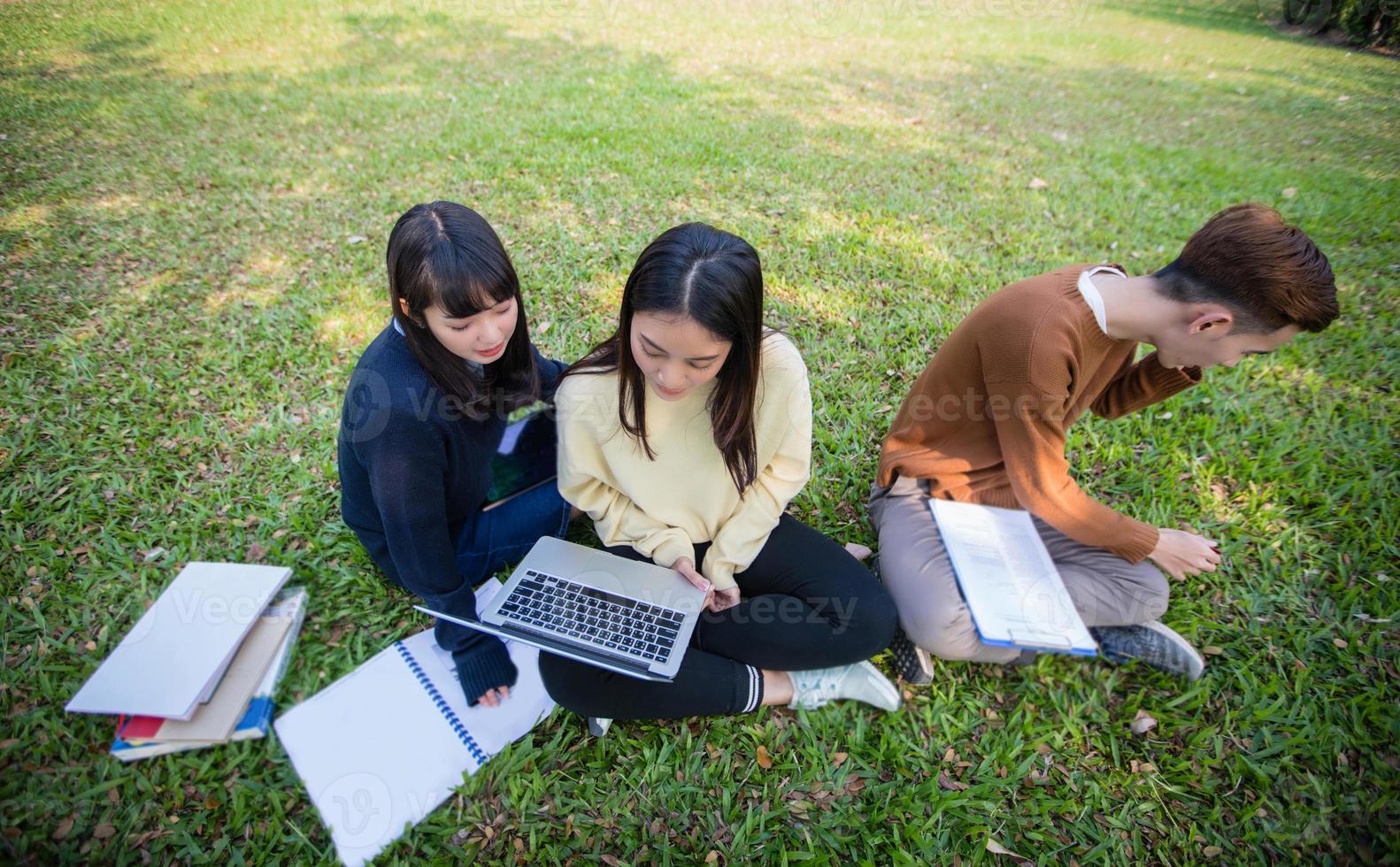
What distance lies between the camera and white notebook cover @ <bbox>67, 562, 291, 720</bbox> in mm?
1845

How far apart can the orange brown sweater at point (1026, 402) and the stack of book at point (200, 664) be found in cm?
234

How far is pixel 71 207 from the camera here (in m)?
4.17

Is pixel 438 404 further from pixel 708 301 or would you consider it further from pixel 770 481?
pixel 770 481

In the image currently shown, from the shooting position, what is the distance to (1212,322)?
Result: 5.90 ft

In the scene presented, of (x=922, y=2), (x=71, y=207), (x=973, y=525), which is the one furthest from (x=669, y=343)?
(x=922, y=2)

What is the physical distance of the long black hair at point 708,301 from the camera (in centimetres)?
155

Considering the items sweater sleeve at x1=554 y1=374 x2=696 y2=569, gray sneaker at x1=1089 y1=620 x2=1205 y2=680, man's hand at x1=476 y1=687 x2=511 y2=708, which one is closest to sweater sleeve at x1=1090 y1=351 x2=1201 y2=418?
gray sneaker at x1=1089 y1=620 x2=1205 y2=680

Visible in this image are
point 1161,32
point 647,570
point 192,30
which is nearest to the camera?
point 647,570

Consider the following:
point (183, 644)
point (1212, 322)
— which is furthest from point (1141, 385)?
point (183, 644)

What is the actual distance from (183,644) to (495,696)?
103 centimetres

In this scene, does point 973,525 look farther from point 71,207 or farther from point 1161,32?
point 1161,32

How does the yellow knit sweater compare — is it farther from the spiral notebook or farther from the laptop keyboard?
the spiral notebook

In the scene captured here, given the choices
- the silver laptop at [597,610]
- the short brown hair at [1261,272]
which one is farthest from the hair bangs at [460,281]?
the short brown hair at [1261,272]

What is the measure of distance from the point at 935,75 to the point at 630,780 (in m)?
8.57
